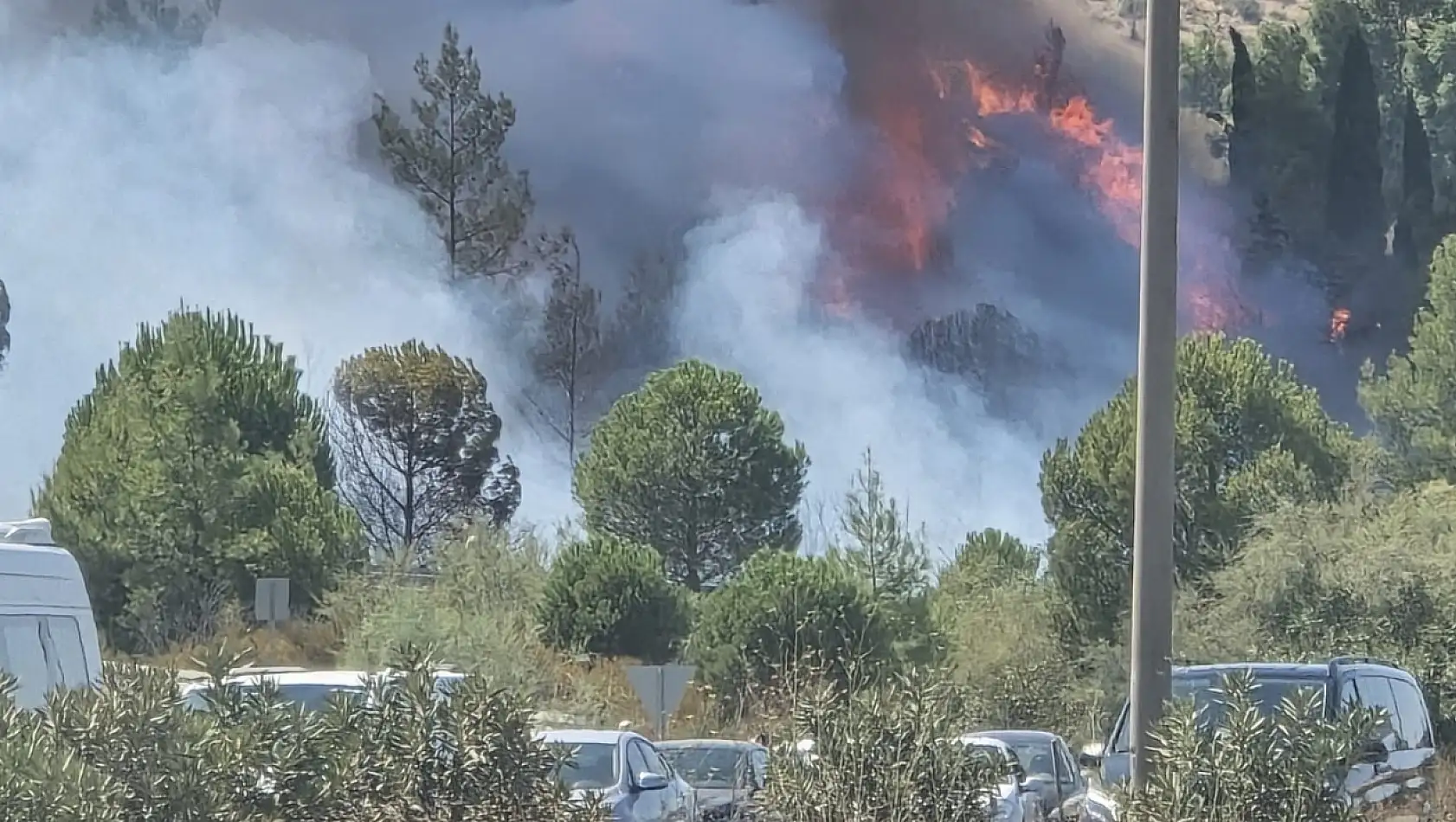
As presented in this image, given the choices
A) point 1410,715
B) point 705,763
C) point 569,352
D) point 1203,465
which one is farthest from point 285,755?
point 569,352

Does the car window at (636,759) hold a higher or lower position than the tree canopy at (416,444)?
lower

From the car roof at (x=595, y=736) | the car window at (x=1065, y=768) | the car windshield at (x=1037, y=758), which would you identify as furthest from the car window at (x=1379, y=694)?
the car roof at (x=595, y=736)

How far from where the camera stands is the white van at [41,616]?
951 centimetres

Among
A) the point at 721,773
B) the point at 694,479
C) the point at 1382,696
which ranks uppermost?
the point at 694,479

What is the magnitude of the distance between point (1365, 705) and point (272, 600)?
28.2 meters

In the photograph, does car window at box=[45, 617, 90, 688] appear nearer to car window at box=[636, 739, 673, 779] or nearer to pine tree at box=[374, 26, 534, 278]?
car window at box=[636, 739, 673, 779]

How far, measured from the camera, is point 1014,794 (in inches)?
518

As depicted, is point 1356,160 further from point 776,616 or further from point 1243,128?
point 776,616

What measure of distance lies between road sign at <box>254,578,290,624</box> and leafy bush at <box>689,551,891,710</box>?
809cm

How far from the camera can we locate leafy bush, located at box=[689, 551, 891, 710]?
33.9m

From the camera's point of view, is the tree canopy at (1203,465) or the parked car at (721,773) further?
the tree canopy at (1203,465)

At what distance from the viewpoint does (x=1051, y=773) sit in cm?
1764

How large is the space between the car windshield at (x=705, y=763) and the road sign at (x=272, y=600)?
19.7m

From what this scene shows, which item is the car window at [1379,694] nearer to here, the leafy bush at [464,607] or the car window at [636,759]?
the car window at [636,759]
